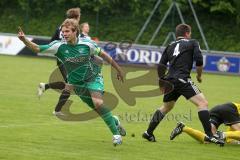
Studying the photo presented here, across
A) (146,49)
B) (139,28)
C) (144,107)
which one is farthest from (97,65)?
(139,28)

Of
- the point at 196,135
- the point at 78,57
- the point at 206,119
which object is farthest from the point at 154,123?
the point at 78,57

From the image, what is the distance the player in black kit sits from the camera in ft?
37.4

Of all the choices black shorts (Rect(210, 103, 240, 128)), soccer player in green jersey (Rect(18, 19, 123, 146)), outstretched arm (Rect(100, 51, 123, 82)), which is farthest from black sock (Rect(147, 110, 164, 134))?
outstretched arm (Rect(100, 51, 123, 82))

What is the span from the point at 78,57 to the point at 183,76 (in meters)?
1.79

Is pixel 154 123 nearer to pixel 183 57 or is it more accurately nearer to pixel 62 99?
pixel 183 57

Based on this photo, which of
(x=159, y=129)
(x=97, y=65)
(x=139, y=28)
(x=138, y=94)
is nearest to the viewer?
(x=97, y=65)

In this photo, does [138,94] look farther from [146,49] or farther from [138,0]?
[138,0]

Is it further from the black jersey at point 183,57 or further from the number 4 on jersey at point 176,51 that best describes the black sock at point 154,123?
the number 4 on jersey at point 176,51

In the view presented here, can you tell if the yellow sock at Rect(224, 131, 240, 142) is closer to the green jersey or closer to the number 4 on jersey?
the number 4 on jersey

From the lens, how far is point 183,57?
11.6 m

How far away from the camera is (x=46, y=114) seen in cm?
1458

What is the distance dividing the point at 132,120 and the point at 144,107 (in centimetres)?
250

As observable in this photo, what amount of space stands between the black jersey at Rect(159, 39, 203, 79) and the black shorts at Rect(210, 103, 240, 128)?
1.00 metres

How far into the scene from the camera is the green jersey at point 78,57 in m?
10.8
